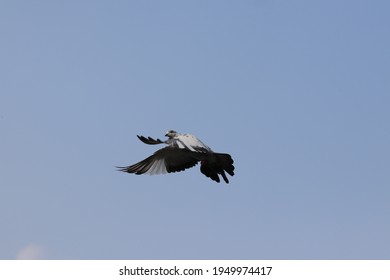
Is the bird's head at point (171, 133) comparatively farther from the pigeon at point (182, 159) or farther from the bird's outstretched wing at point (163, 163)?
the bird's outstretched wing at point (163, 163)

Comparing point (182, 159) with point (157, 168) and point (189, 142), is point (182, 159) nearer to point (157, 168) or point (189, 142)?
point (157, 168)

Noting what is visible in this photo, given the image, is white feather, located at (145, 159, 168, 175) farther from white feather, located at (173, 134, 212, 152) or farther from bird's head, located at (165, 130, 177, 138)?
white feather, located at (173, 134, 212, 152)

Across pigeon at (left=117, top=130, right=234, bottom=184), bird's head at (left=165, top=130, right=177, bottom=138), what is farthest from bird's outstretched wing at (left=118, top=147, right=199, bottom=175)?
bird's head at (left=165, top=130, right=177, bottom=138)

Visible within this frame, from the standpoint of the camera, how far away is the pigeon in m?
26.0

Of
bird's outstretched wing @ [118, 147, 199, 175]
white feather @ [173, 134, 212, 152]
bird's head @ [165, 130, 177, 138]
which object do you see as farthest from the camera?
bird's outstretched wing @ [118, 147, 199, 175]

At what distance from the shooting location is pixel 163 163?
27.5 meters

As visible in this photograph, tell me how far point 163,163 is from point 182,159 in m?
0.68

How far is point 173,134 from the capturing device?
88.0 ft

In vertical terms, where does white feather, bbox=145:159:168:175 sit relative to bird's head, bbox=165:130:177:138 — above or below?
below

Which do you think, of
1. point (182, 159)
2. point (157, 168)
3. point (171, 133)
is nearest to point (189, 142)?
point (171, 133)
